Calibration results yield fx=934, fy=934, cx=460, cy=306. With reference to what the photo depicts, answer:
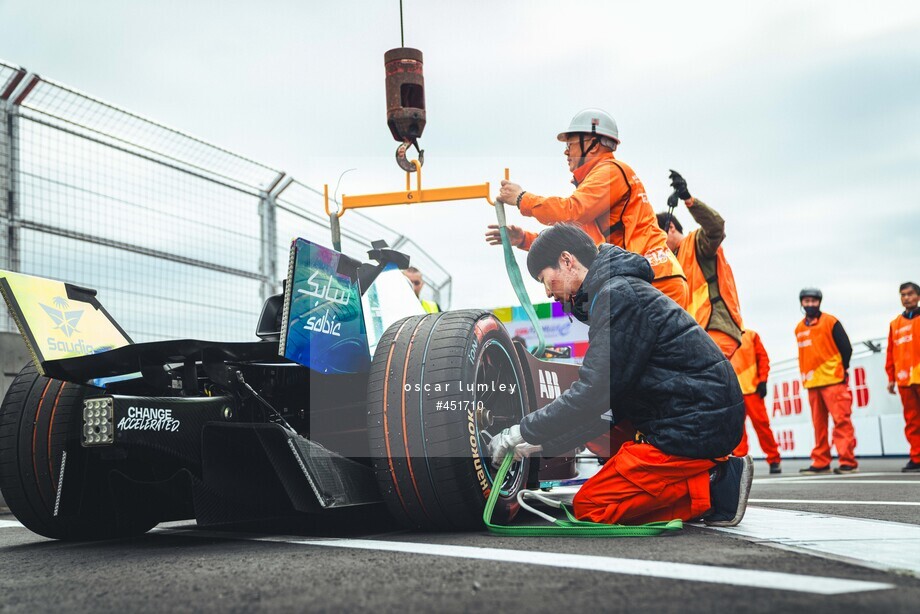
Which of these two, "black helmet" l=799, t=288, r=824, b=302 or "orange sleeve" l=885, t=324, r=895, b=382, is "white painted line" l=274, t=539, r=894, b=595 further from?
"orange sleeve" l=885, t=324, r=895, b=382

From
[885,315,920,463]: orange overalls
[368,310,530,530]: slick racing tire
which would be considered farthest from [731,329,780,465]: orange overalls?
[368,310,530,530]: slick racing tire

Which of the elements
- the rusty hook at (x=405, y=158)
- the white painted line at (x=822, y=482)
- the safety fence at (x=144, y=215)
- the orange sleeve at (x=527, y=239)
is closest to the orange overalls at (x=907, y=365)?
the white painted line at (x=822, y=482)

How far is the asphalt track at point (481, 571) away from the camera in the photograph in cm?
194

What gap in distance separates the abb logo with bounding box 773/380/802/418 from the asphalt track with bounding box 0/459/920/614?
11.7 metres

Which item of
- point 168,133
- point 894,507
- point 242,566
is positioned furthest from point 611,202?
point 168,133

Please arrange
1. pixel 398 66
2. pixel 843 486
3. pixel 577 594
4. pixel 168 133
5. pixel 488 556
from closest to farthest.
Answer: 1. pixel 577 594
2. pixel 488 556
3. pixel 398 66
4. pixel 843 486
5. pixel 168 133

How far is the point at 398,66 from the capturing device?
4.35 meters

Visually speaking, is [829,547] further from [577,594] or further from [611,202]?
[611,202]

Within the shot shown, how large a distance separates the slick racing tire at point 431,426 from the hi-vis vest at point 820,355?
23.0ft

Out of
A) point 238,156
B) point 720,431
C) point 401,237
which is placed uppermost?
point 238,156

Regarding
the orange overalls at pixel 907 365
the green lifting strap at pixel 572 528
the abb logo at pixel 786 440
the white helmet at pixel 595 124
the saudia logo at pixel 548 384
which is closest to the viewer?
the green lifting strap at pixel 572 528

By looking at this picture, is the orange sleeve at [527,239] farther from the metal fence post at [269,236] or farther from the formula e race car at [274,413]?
the metal fence post at [269,236]

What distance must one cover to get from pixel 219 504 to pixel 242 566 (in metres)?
0.93

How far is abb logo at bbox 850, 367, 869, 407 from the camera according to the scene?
525 inches
